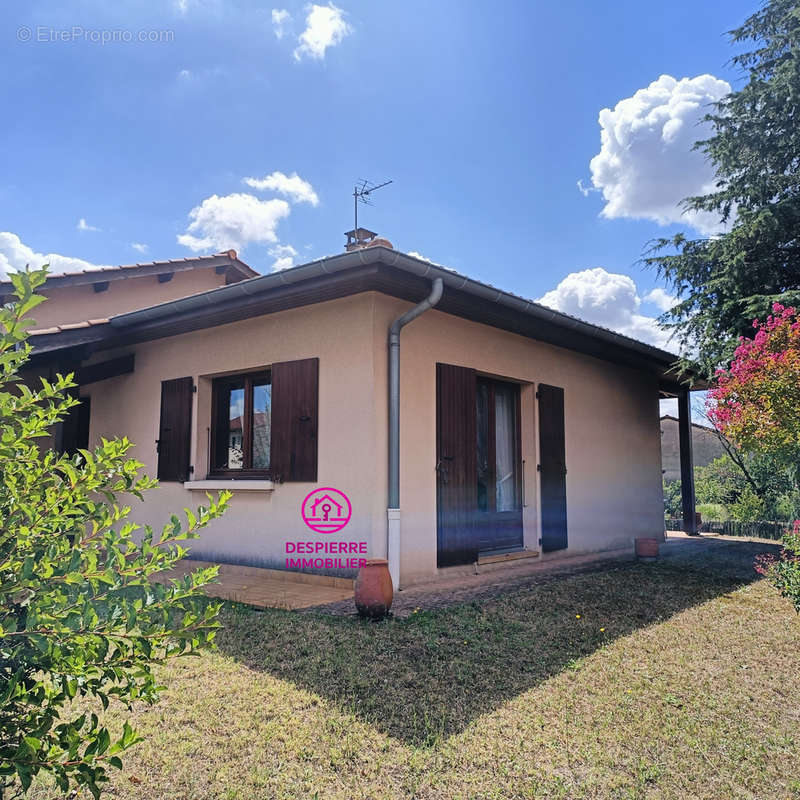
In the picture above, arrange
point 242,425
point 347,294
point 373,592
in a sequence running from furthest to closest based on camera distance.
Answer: point 242,425, point 347,294, point 373,592

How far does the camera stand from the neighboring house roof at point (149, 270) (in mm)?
8711

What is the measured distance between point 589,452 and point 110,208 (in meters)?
7.66

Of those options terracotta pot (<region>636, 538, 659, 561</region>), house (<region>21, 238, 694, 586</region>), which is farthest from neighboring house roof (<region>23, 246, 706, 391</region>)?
terracotta pot (<region>636, 538, 659, 561</region>)

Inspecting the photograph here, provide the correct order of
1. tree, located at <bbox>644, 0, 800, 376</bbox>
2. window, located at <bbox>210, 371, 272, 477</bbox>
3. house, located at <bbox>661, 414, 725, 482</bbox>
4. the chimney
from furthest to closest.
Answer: house, located at <bbox>661, 414, 725, 482</bbox>
tree, located at <bbox>644, 0, 800, 376</bbox>
the chimney
window, located at <bbox>210, 371, 272, 477</bbox>

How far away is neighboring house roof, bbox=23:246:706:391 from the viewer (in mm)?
4844

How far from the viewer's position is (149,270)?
959 cm

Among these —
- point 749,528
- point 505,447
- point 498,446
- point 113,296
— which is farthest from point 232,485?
point 749,528

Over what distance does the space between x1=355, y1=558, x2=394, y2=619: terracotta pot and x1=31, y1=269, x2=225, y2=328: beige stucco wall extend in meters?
7.07

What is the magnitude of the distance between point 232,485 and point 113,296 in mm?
5404

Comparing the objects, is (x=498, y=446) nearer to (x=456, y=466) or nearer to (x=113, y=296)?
(x=456, y=466)

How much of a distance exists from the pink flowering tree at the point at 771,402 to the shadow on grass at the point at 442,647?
4.66ft

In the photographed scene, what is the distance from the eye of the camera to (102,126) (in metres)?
7.43

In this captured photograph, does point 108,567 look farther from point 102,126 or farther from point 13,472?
point 102,126

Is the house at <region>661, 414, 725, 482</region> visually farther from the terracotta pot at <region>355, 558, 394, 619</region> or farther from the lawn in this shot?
the terracotta pot at <region>355, 558, 394, 619</region>
